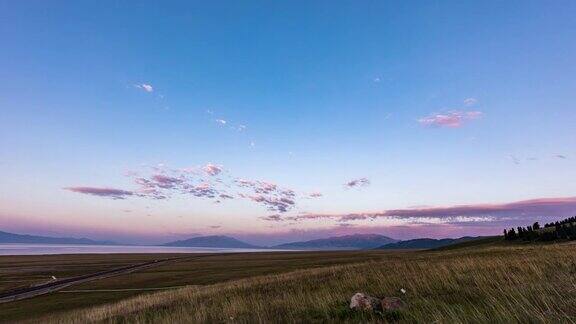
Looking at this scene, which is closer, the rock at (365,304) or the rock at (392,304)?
the rock at (392,304)

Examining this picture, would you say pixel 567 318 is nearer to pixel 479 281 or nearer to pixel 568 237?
pixel 479 281

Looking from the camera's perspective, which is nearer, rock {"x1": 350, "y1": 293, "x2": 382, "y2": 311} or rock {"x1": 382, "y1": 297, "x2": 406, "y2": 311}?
rock {"x1": 382, "y1": 297, "x2": 406, "y2": 311}

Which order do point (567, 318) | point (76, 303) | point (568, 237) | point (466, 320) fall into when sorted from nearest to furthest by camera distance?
point (567, 318)
point (466, 320)
point (76, 303)
point (568, 237)

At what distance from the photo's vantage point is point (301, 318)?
1072 centimetres

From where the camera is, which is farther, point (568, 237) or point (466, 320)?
point (568, 237)

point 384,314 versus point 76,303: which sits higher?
point 384,314

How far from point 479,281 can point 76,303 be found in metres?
41.9

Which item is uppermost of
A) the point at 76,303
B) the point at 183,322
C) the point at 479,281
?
the point at 479,281

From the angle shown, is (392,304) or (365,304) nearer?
(392,304)

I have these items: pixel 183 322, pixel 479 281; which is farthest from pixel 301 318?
pixel 479 281

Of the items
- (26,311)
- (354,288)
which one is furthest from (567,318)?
(26,311)

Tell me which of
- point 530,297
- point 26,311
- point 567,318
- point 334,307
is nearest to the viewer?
point 567,318

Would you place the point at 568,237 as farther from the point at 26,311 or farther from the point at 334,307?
the point at 26,311

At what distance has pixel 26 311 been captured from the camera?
3991 centimetres
